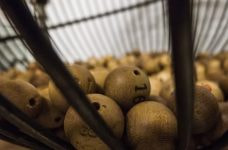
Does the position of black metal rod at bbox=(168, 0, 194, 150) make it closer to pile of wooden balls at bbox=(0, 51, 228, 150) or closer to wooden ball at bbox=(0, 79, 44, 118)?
pile of wooden balls at bbox=(0, 51, 228, 150)

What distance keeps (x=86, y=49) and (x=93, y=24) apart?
125 mm

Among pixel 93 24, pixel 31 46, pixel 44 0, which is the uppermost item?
pixel 31 46

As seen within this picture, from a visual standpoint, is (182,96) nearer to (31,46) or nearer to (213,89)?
(31,46)

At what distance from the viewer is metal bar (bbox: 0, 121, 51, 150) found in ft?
1.12

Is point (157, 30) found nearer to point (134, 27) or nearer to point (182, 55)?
point (134, 27)

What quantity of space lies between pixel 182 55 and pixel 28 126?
0.14 meters

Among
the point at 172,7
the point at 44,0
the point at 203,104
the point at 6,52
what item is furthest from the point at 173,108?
the point at 6,52

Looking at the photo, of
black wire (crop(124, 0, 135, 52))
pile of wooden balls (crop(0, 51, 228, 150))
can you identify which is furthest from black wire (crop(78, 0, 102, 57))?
pile of wooden balls (crop(0, 51, 228, 150))

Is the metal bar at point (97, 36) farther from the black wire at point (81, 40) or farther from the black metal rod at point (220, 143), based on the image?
the black metal rod at point (220, 143)

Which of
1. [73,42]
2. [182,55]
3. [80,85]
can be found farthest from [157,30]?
[182,55]

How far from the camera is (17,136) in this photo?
347 mm

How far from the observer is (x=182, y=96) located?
281mm

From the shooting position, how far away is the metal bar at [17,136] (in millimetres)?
343

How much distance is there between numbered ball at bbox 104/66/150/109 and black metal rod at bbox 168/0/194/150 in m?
0.09
